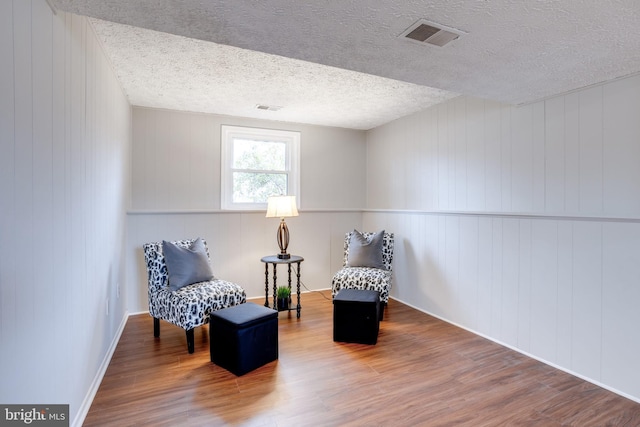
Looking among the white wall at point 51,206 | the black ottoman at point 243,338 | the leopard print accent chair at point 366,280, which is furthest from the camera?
the leopard print accent chair at point 366,280

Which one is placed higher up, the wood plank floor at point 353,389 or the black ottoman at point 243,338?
the black ottoman at point 243,338

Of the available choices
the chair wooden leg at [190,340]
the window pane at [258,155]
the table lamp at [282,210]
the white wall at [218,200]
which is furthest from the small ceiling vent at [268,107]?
the chair wooden leg at [190,340]

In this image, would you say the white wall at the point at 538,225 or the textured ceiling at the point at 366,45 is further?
the white wall at the point at 538,225

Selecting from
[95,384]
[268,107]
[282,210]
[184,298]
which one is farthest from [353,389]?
[268,107]

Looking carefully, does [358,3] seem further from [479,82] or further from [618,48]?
[618,48]

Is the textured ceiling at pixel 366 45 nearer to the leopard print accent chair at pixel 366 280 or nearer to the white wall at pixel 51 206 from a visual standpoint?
the white wall at pixel 51 206

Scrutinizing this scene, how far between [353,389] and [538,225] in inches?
→ 78.4

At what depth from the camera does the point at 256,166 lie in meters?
4.42

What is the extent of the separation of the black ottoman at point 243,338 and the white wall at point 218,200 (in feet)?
5.49

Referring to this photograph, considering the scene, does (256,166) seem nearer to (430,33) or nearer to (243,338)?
(243,338)

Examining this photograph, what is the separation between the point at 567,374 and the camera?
2.46 metres

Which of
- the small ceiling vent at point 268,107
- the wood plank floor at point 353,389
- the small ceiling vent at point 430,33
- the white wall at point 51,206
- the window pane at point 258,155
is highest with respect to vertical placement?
the small ceiling vent at point 268,107

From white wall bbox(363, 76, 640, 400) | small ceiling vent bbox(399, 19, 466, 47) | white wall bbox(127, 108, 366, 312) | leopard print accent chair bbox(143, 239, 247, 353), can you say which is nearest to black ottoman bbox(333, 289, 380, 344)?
leopard print accent chair bbox(143, 239, 247, 353)

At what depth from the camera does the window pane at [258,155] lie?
4.32 metres
